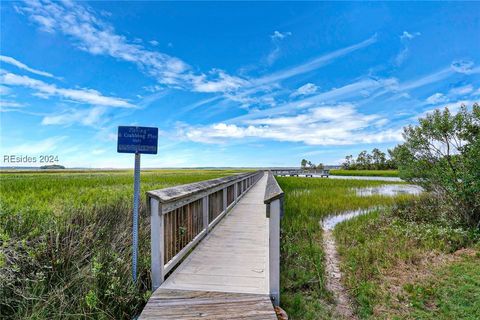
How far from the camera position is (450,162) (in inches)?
340

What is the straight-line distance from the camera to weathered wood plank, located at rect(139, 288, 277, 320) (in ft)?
8.98

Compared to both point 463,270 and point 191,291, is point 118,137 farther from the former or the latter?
point 463,270

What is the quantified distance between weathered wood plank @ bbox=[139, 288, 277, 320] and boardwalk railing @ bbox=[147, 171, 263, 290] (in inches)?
17.3

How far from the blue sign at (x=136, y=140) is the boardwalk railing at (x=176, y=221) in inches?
22.5

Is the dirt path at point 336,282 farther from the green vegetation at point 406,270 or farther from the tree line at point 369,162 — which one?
the tree line at point 369,162

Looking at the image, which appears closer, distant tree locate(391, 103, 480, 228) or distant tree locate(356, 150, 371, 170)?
distant tree locate(391, 103, 480, 228)

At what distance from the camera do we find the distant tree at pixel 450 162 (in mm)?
7781

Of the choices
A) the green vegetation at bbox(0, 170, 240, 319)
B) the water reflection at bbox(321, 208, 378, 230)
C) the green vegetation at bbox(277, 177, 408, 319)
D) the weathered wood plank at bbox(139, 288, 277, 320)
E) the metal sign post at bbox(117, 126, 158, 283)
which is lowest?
the water reflection at bbox(321, 208, 378, 230)

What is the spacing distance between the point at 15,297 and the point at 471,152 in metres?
10.5

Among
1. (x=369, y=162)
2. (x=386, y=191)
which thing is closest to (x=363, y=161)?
(x=369, y=162)

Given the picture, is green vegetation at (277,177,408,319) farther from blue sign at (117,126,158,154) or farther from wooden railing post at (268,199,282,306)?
blue sign at (117,126,158,154)

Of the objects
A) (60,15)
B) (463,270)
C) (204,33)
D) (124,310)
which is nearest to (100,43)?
(60,15)

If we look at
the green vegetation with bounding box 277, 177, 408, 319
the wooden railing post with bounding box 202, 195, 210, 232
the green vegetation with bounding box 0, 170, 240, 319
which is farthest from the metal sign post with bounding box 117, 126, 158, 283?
the wooden railing post with bounding box 202, 195, 210, 232

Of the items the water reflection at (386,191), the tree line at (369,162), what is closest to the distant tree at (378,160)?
the tree line at (369,162)
